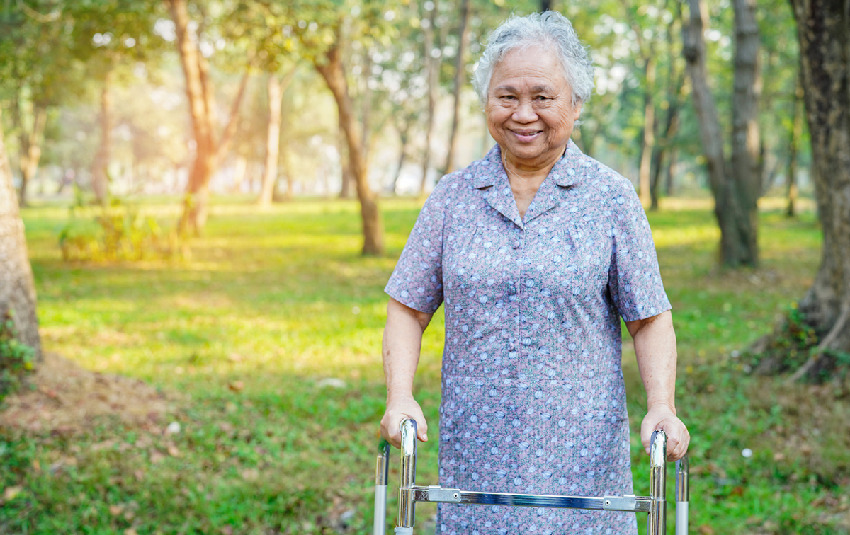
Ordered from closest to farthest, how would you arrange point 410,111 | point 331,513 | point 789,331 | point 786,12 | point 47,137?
point 331,513 < point 789,331 < point 786,12 < point 47,137 < point 410,111

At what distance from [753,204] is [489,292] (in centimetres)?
1130

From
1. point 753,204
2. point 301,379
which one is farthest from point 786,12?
point 301,379

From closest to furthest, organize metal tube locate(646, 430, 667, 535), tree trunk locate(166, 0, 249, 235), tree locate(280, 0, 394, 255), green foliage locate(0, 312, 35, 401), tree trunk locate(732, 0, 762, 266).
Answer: metal tube locate(646, 430, 667, 535)
green foliage locate(0, 312, 35, 401)
tree trunk locate(732, 0, 762, 266)
tree locate(280, 0, 394, 255)
tree trunk locate(166, 0, 249, 235)

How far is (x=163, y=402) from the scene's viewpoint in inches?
236

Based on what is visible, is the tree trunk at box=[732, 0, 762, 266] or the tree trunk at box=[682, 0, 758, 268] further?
the tree trunk at box=[732, 0, 762, 266]

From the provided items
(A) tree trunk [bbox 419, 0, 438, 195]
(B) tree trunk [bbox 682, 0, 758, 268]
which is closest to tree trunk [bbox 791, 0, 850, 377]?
(B) tree trunk [bbox 682, 0, 758, 268]

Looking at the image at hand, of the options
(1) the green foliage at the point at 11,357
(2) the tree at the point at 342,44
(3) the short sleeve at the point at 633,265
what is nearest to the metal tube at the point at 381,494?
(3) the short sleeve at the point at 633,265

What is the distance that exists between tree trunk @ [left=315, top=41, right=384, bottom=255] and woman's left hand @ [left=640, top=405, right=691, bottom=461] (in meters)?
12.6

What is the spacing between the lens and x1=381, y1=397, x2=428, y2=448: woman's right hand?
210cm

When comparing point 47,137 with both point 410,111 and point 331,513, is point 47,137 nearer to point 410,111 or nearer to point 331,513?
point 410,111

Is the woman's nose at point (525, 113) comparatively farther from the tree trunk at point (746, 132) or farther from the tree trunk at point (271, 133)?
the tree trunk at point (271, 133)

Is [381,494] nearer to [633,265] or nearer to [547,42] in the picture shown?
[633,265]

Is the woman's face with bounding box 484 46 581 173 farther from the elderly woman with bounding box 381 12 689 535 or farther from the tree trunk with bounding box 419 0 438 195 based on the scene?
the tree trunk with bounding box 419 0 438 195

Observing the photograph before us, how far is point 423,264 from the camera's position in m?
2.26
